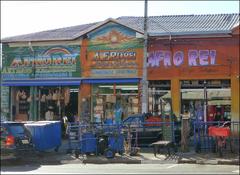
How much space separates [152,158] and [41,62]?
13.3 m

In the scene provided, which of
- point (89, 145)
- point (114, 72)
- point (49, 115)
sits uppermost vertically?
point (114, 72)

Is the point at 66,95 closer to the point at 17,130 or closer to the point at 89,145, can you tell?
the point at 89,145

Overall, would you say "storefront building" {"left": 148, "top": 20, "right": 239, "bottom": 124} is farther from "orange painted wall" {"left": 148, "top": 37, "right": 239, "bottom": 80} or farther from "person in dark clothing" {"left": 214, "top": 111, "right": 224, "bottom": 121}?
"person in dark clothing" {"left": 214, "top": 111, "right": 224, "bottom": 121}

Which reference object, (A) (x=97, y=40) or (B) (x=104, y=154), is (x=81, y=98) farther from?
(B) (x=104, y=154)

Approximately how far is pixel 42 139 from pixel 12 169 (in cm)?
411

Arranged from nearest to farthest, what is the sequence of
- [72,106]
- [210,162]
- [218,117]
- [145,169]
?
[145,169] < [210,162] < [218,117] < [72,106]

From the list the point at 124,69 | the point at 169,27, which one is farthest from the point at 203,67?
the point at 124,69

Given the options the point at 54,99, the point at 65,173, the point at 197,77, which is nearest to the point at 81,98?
the point at 54,99

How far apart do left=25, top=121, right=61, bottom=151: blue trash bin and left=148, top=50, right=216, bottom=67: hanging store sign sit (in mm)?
8843

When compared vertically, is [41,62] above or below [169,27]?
below

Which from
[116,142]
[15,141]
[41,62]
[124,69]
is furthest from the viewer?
[41,62]

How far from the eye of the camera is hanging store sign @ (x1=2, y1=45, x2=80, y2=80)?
30078 millimetres

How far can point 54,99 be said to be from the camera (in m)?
30.8

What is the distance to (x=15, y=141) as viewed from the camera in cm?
1969
